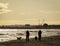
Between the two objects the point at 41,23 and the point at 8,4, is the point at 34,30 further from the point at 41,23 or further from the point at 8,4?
the point at 8,4

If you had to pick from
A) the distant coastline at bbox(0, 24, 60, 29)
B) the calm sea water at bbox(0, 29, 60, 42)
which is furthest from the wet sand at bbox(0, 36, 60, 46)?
the distant coastline at bbox(0, 24, 60, 29)

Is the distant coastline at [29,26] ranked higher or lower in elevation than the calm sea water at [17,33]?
higher

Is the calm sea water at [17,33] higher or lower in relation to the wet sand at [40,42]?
higher

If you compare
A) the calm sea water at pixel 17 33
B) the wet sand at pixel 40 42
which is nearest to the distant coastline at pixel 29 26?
the calm sea water at pixel 17 33

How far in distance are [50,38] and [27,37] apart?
374mm

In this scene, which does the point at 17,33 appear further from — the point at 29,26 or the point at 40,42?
the point at 40,42

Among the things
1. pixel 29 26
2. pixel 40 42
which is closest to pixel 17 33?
pixel 29 26

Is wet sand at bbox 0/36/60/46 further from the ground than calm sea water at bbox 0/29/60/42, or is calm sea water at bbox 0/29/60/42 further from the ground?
calm sea water at bbox 0/29/60/42

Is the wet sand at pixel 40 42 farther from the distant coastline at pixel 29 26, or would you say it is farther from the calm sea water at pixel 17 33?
the distant coastline at pixel 29 26

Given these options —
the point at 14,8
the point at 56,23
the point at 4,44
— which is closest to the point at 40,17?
the point at 56,23

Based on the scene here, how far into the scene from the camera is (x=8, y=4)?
2613mm

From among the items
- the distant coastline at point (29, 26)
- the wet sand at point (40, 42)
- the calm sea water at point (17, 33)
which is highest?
the distant coastline at point (29, 26)

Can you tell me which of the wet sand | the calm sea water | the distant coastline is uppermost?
the distant coastline

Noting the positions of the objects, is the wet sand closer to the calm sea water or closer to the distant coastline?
the calm sea water
